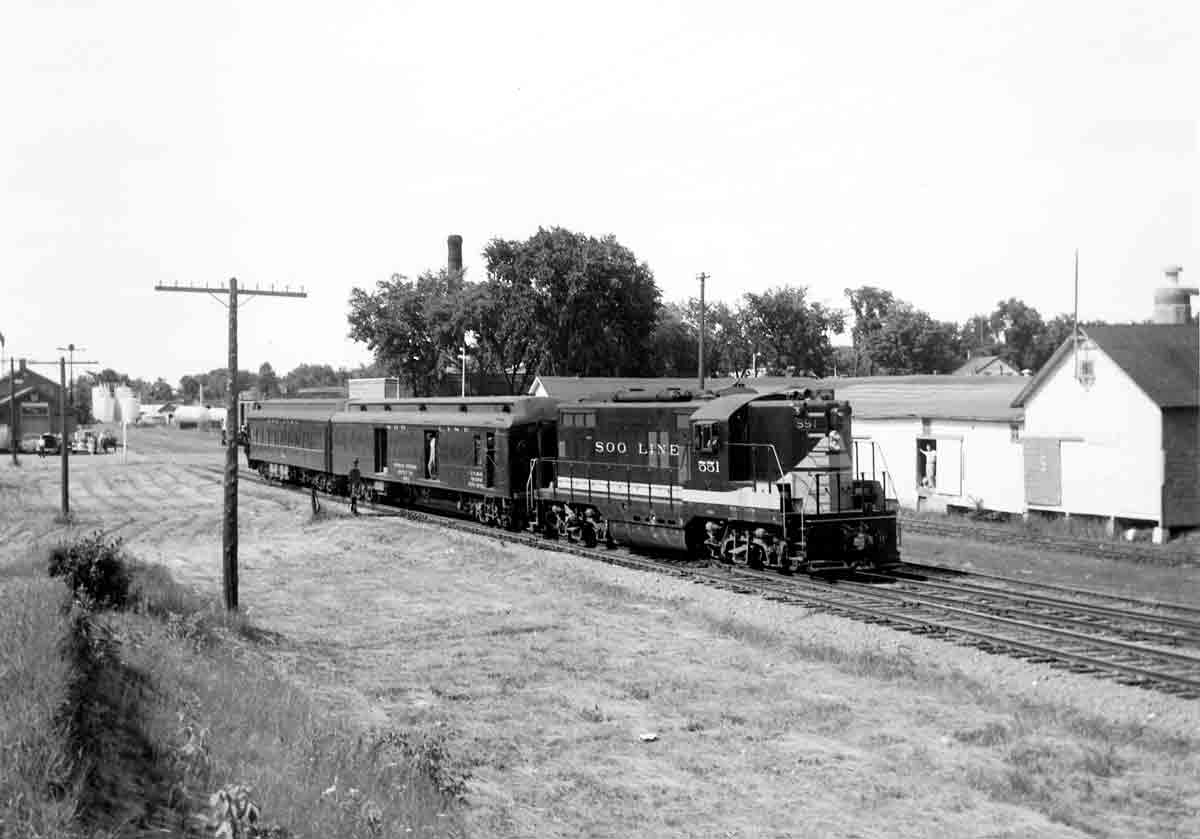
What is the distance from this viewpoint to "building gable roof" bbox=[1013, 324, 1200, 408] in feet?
85.8

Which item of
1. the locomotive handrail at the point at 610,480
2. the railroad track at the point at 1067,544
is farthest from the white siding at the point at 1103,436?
the locomotive handrail at the point at 610,480

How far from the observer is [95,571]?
53.2 feet

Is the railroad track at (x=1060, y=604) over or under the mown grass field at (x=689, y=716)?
over

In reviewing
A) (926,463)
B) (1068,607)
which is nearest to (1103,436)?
(926,463)

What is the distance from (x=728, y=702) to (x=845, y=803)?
323 centimetres

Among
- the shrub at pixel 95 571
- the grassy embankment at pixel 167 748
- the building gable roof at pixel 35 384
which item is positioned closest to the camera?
Answer: the grassy embankment at pixel 167 748

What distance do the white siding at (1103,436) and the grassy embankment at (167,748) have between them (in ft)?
68.5

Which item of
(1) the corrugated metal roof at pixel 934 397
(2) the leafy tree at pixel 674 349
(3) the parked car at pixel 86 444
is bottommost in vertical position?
(3) the parked car at pixel 86 444

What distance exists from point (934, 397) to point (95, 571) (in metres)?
29.7

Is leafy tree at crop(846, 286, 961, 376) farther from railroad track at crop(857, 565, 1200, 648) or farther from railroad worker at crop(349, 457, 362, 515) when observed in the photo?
railroad track at crop(857, 565, 1200, 648)

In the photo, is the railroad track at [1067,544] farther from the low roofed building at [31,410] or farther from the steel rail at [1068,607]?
the low roofed building at [31,410]

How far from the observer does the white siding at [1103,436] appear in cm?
2598

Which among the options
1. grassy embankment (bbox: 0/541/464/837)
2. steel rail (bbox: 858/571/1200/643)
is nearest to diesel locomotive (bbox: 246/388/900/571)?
steel rail (bbox: 858/571/1200/643)

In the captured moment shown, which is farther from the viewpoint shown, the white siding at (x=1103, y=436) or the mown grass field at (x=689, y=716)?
the white siding at (x=1103, y=436)
